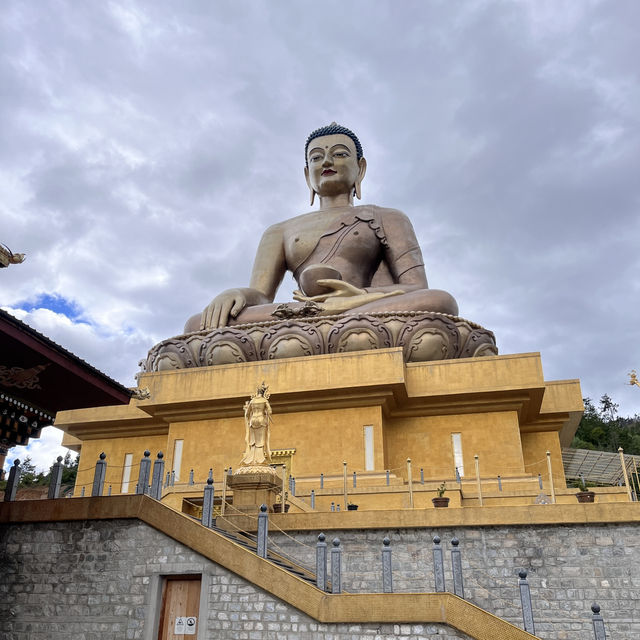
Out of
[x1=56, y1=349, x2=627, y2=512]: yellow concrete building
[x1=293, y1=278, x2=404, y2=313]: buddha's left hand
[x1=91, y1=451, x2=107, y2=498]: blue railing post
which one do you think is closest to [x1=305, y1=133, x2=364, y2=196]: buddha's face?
[x1=293, y1=278, x2=404, y2=313]: buddha's left hand

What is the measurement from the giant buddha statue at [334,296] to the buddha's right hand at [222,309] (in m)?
0.03

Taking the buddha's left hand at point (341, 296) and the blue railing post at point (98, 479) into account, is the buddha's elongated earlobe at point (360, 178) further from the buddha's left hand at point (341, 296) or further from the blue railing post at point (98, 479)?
the blue railing post at point (98, 479)

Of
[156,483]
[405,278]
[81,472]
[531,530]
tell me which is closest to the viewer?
[156,483]

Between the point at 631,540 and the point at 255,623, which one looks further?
the point at 631,540

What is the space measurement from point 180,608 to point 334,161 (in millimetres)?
14674

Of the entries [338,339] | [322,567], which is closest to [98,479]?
[322,567]

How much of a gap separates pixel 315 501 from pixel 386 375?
9.81ft

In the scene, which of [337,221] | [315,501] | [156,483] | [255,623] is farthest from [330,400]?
[255,623]

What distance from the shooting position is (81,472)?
15.6 meters

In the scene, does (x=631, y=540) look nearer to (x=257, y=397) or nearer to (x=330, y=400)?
(x=257, y=397)

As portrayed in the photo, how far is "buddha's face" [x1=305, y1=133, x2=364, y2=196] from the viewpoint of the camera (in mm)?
19281

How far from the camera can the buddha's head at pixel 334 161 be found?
19297 mm

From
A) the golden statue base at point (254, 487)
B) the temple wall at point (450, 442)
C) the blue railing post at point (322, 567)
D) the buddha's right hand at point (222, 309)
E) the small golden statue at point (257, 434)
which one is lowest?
the blue railing post at point (322, 567)

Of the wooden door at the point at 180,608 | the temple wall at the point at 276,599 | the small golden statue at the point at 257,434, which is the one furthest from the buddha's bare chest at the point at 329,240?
the wooden door at the point at 180,608
